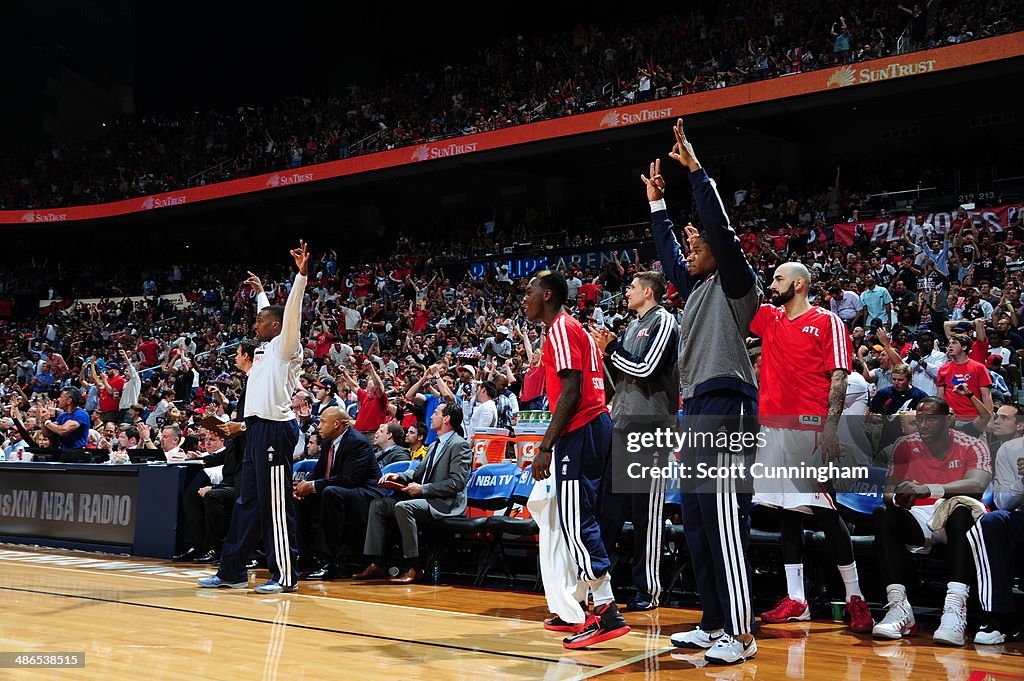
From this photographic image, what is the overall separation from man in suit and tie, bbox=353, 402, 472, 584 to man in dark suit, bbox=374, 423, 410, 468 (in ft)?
2.15

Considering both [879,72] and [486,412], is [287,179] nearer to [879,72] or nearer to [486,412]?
[879,72]

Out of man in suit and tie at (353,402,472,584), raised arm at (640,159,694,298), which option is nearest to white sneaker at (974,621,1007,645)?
raised arm at (640,159,694,298)

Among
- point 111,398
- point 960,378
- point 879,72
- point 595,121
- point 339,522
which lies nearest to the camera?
point 339,522

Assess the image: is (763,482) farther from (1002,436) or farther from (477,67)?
(477,67)

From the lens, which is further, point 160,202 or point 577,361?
point 160,202

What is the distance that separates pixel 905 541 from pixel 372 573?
3.90m

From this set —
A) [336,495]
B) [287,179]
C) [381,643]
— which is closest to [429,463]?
[336,495]

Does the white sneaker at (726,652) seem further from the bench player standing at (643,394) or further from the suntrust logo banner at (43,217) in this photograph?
the suntrust logo banner at (43,217)

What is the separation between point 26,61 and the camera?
111 ft

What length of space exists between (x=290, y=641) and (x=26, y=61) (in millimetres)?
35633

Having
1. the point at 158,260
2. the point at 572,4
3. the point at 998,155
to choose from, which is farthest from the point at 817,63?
the point at 158,260

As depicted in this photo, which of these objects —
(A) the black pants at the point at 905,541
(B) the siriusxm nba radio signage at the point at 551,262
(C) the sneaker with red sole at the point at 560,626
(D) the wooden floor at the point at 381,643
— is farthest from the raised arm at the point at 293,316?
(B) the siriusxm nba radio signage at the point at 551,262

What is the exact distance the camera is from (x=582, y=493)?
4434mm

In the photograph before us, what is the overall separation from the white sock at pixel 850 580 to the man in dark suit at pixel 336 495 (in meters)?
3.62
